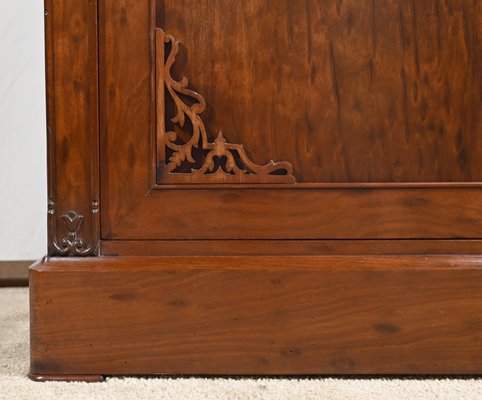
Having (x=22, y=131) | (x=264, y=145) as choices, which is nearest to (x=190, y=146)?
(x=264, y=145)

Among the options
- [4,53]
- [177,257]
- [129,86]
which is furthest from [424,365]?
[4,53]

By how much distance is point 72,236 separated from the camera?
58cm

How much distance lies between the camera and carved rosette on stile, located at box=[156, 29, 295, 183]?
58 centimetres

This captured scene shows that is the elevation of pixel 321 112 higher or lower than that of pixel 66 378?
higher

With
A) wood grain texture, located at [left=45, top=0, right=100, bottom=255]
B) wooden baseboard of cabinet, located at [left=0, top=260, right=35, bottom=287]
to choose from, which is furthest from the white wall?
wood grain texture, located at [left=45, top=0, right=100, bottom=255]

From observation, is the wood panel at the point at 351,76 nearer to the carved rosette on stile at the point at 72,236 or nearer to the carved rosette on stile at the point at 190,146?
the carved rosette on stile at the point at 190,146

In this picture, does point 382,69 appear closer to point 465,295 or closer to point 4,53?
point 465,295

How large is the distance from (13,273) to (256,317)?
70 centimetres

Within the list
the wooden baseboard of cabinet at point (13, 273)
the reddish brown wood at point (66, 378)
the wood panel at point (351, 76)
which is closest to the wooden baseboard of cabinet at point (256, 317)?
the reddish brown wood at point (66, 378)

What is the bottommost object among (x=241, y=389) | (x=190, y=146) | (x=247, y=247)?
(x=241, y=389)

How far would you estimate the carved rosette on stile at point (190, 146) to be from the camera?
583 mm

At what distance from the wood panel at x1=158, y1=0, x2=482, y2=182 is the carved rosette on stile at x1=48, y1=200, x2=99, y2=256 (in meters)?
0.18

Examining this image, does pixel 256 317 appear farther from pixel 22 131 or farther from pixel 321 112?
pixel 22 131

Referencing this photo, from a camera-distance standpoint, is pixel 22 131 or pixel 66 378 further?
pixel 22 131
